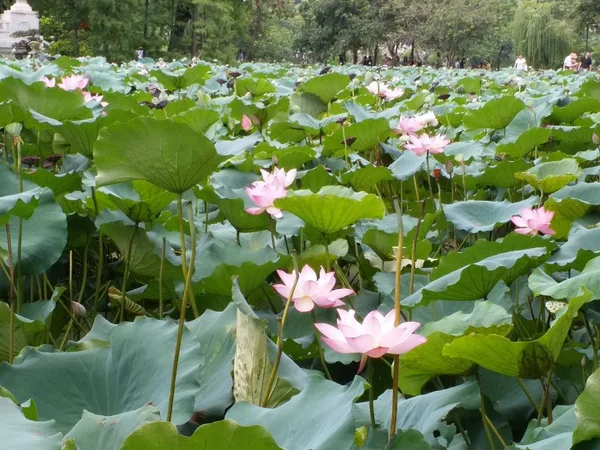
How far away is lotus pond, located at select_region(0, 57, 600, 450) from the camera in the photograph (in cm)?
54

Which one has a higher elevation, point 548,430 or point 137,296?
point 548,430

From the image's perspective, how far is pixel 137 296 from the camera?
42.9 inches

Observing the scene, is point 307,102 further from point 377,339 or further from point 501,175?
point 377,339

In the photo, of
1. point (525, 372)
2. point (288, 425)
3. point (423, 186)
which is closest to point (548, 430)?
point (525, 372)

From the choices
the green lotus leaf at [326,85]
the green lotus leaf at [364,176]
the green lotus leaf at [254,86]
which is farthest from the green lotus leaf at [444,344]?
the green lotus leaf at [254,86]

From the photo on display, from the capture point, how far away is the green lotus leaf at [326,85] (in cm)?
221

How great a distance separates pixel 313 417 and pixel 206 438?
144 millimetres

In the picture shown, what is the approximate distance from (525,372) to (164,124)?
0.38 meters

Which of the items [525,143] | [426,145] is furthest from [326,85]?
[426,145]

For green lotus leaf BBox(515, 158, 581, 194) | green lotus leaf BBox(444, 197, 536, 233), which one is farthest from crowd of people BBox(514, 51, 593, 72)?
green lotus leaf BBox(444, 197, 536, 233)

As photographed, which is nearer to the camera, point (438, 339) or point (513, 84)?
point (438, 339)

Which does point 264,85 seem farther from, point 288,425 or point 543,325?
point 288,425

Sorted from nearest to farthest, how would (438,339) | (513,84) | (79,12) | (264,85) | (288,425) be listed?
(288,425) < (438,339) < (264,85) < (513,84) < (79,12)

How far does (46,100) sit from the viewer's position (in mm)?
1437
